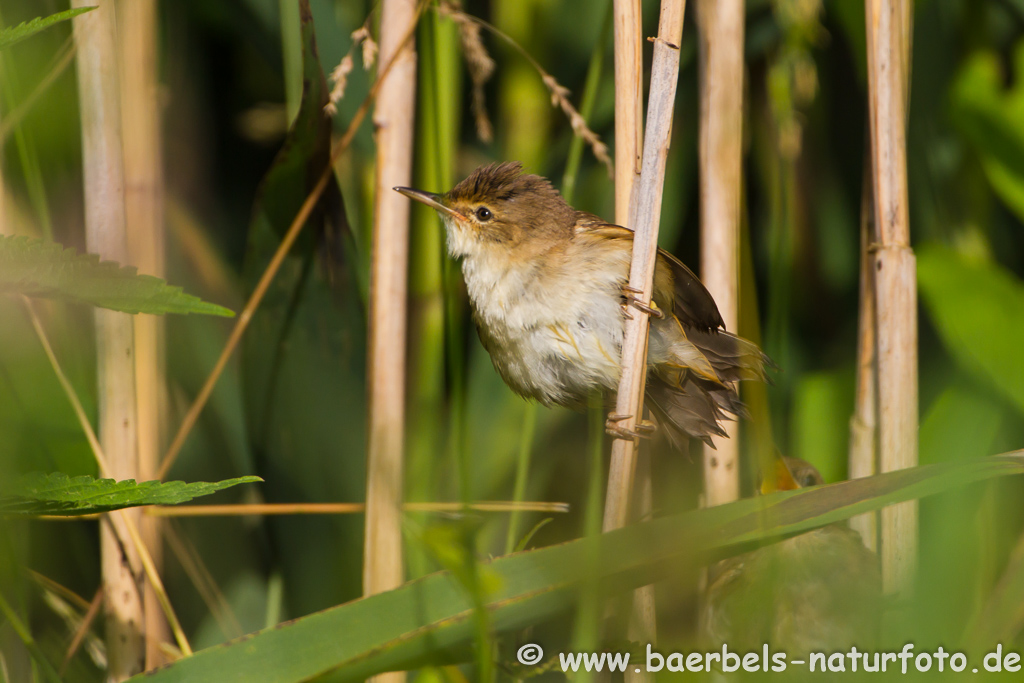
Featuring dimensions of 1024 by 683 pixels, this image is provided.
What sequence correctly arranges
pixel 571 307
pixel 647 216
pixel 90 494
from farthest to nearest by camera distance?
pixel 571 307, pixel 647 216, pixel 90 494

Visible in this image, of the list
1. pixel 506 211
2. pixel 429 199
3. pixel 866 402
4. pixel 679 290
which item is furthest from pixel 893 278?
pixel 429 199

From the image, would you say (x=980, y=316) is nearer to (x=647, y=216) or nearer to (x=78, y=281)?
(x=647, y=216)

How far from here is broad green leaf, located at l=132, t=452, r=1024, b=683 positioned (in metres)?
0.95

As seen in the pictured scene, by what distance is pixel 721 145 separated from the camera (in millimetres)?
1660

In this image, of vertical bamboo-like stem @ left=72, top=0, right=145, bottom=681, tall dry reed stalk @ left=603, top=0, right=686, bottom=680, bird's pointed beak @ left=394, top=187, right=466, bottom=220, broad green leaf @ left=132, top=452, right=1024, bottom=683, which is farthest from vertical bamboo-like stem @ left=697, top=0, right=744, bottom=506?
vertical bamboo-like stem @ left=72, top=0, right=145, bottom=681

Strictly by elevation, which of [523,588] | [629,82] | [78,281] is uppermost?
[629,82]

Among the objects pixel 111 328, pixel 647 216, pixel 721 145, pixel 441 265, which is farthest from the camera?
pixel 441 265

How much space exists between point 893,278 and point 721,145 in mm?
454

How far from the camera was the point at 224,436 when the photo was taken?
1969 millimetres

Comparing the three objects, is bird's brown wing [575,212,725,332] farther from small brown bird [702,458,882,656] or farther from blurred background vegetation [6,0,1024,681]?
small brown bird [702,458,882,656]

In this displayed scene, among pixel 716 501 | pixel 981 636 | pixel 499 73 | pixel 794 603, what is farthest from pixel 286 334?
pixel 981 636

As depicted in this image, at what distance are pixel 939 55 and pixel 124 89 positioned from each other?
2.10 metres

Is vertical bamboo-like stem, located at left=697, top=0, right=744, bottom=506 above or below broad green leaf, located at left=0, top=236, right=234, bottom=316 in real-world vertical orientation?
above

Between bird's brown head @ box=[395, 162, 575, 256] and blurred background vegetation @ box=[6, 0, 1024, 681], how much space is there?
0.08 m
